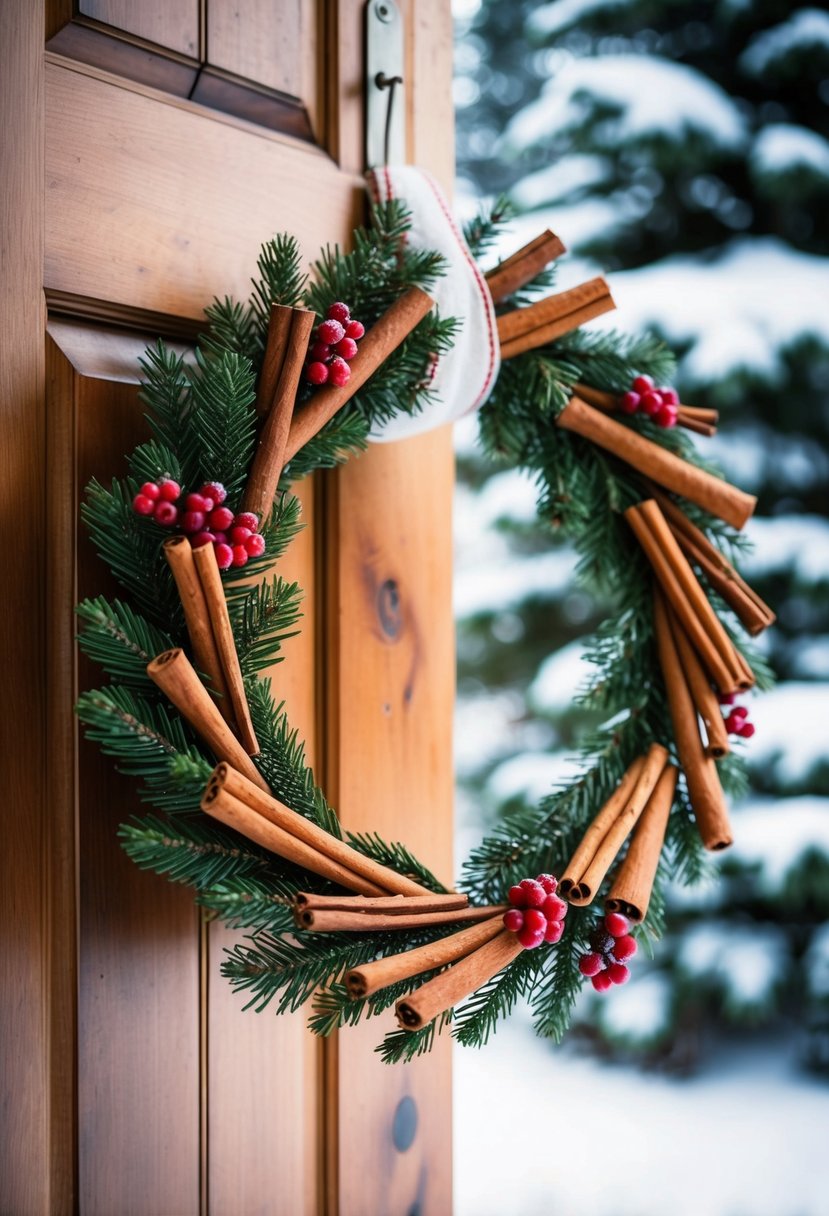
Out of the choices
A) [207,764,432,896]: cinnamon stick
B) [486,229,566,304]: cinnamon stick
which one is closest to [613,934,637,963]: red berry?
[207,764,432,896]: cinnamon stick

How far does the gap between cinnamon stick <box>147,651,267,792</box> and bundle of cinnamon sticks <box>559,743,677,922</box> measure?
180mm

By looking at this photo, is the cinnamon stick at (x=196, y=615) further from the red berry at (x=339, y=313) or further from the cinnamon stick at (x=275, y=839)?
the red berry at (x=339, y=313)

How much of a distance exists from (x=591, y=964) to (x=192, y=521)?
0.30 m

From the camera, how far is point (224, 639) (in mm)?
476

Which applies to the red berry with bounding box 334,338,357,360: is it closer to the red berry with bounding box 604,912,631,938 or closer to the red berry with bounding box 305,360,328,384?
the red berry with bounding box 305,360,328,384

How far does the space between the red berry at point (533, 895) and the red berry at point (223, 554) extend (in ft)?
0.72

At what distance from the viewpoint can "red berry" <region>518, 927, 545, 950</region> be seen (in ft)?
1.59

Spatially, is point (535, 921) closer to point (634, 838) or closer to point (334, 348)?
point (634, 838)

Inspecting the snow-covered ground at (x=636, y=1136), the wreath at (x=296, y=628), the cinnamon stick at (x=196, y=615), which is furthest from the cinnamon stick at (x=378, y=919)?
the snow-covered ground at (x=636, y=1136)

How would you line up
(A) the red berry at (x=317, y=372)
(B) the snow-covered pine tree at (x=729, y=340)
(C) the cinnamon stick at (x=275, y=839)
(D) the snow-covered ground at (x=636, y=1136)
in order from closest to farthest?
(C) the cinnamon stick at (x=275, y=839) → (A) the red berry at (x=317, y=372) → (D) the snow-covered ground at (x=636, y=1136) → (B) the snow-covered pine tree at (x=729, y=340)

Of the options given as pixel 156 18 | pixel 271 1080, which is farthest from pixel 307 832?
pixel 156 18

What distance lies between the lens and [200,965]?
0.58 meters

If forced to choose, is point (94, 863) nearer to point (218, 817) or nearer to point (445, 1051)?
point (218, 817)

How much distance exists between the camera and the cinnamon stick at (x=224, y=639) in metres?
0.46
